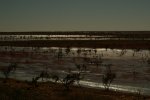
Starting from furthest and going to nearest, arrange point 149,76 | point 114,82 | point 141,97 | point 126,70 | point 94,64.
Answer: point 94,64
point 126,70
point 149,76
point 114,82
point 141,97

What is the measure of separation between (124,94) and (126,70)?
819 centimetres

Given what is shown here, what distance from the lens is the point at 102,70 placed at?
23422 mm

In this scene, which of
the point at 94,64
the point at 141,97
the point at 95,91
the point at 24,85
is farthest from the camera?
the point at 94,64

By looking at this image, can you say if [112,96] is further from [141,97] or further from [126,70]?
[126,70]

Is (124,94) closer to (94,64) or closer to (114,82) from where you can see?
(114,82)

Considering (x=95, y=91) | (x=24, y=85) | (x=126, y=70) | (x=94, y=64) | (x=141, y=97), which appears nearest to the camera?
(x=141, y=97)

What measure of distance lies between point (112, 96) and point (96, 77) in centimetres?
582

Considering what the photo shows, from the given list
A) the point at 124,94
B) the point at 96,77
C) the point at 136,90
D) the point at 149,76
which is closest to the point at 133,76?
the point at 149,76

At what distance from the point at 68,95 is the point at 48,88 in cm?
235

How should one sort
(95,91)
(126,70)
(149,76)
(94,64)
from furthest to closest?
1. (94,64)
2. (126,70)
3. (149,76)
4. (95,91)

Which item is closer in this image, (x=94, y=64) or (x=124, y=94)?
(x=124, y=94)

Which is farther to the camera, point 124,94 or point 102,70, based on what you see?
→ point 102,70

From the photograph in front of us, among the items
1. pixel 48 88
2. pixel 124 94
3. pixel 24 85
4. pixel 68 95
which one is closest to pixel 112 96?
pixel 124 94

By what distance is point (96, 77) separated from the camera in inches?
806
